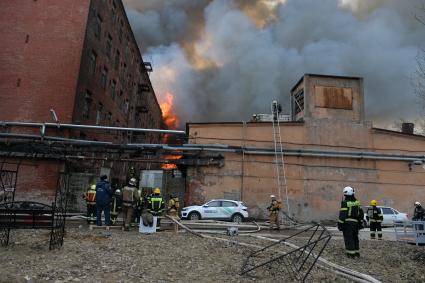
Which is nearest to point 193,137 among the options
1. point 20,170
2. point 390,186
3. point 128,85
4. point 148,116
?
point 20,170

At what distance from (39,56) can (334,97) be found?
20915 millimetres

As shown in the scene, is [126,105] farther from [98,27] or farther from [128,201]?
[128,201]

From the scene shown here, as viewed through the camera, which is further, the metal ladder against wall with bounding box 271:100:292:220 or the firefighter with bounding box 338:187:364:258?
the metal ladder against wall with bounding box 271:100:292:220

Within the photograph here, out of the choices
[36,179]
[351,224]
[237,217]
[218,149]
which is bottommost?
[237,217]

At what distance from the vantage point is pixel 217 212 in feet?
70.1

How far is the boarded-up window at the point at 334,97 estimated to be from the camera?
26547mm

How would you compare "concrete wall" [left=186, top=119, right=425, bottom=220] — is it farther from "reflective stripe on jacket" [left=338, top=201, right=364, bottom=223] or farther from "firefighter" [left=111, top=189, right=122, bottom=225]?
"reflective stripe on jacket" [left=338, top=201, right=364, bottom=223]

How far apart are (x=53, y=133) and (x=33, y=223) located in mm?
14346

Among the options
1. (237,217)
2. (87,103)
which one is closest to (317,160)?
(237,217)

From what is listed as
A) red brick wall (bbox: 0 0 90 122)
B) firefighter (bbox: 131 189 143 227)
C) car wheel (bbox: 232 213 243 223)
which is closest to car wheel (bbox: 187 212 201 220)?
car wheel (bbox: 232 213 243 223)

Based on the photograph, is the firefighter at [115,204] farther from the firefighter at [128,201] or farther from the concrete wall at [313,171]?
the concrete wall at [313,171]

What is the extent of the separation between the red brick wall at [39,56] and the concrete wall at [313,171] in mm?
9119

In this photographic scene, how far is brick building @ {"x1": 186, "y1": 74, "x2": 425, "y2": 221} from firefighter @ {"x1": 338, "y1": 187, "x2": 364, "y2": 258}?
1378cm

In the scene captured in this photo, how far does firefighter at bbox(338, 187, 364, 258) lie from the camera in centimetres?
1014
